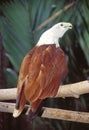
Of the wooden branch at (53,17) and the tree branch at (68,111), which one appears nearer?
the tree branch at (68,111)

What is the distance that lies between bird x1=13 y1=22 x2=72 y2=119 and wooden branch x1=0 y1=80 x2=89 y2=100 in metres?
0.03

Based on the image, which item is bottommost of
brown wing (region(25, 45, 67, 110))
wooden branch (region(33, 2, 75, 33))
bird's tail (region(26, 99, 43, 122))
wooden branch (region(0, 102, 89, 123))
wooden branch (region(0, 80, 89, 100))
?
wooden branch (region(0, 102, 89, 123))

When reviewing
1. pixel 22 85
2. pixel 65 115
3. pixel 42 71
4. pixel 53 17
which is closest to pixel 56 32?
pixel 53 17

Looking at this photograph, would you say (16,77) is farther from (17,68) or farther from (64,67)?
(64,67)

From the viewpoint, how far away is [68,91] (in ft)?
5.87

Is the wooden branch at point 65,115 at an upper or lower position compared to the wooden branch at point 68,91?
lower

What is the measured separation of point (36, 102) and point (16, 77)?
0.64 ft

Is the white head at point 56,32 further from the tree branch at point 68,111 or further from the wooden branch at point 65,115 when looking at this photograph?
the wooden branch at point 65,115

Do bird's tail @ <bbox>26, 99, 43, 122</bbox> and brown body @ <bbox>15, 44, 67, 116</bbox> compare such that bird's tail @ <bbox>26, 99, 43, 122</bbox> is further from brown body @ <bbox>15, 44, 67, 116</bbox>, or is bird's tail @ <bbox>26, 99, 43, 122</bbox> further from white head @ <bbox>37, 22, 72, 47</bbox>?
white head @ <bbox>37, 22, 72, 47</bbox>

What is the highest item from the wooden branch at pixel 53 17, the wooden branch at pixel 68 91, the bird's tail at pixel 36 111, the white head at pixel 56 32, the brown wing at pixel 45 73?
the wooden branch at pixel 53 17

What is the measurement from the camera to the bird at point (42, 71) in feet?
5.84

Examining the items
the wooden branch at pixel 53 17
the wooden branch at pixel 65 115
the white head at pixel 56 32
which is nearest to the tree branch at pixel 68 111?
the wooden branch at pixel 65 115

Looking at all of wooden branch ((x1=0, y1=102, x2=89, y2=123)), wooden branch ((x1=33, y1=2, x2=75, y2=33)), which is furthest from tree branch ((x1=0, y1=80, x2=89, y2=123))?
wooden branch ((x1=33, y1=2, x2=75, y2=33))

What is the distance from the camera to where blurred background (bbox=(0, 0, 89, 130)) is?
183 centimetres
